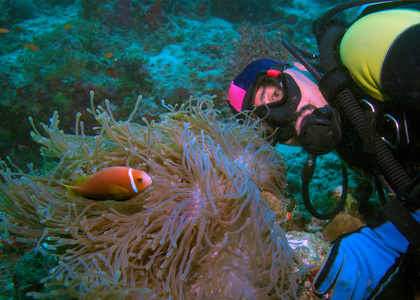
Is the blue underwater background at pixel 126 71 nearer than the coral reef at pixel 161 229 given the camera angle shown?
No

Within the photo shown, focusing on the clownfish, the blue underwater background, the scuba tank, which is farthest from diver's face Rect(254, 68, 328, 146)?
the clownfish

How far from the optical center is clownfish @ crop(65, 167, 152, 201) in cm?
123

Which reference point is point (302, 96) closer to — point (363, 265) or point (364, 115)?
point (364, 115)

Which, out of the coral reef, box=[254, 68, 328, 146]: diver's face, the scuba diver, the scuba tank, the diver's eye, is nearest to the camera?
the coral reef

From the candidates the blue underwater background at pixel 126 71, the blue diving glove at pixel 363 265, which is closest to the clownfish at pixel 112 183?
the blue underwater background at pixel 126 71

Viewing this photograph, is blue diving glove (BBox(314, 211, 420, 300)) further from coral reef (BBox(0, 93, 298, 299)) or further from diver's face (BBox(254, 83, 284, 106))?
diver's face (BBox(254, 83, 284, 106))

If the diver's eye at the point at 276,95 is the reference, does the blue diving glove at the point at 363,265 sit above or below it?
below

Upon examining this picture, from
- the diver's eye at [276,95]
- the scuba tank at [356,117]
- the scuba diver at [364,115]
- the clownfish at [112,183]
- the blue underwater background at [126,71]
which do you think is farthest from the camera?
the blue underwater background at [126,71]

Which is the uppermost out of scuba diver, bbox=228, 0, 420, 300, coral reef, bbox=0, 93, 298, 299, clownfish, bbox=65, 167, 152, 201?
scuba diver, bbox=228, 0, 420, 300

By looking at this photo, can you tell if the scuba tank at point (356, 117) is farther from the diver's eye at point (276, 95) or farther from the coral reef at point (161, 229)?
the coral reef at point (161, 229)

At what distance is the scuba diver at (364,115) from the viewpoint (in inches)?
65.3

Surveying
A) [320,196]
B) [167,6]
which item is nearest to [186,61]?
[167,6]

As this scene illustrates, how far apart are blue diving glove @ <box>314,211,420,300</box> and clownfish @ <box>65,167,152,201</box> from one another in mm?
1483

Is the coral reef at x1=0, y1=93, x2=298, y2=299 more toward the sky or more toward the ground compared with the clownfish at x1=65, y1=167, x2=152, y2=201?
more toward the ground
